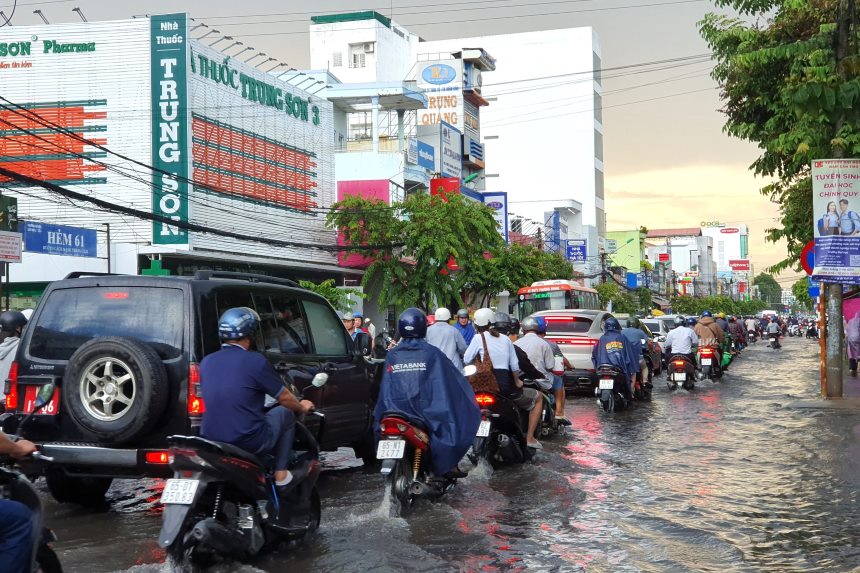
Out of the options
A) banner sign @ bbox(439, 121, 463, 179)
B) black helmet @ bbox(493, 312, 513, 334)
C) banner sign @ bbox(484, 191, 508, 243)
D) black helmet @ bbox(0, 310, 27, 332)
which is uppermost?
banner sign @ bbox(439, 121, 463, 179)

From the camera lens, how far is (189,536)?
5652 mm

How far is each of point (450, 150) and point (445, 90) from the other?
479 inches

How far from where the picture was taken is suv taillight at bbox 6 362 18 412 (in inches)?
313

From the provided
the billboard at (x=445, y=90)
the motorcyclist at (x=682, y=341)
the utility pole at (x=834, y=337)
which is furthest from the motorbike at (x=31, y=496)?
the billboard at (x=445, y=90)

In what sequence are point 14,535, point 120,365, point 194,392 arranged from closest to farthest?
point 14,535 → point 120,365 → point 194,392

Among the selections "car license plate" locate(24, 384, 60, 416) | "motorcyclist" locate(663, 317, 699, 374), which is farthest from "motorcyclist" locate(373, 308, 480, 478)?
"motorcyclist" locate(663, 317, 699, 374)

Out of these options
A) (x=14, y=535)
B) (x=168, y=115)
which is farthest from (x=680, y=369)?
(x=168, y=115)

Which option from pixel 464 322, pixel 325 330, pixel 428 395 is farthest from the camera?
pixel 464 322

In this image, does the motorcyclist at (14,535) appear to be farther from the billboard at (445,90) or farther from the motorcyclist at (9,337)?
the billboard at (445,90)

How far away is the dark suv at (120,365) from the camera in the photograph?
7.26m

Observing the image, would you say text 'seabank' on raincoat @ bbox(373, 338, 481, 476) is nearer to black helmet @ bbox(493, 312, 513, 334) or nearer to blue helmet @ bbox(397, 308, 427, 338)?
blue helmet @ bbox(397, 308, 427, 338)

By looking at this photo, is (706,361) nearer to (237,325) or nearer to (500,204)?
(237,325)

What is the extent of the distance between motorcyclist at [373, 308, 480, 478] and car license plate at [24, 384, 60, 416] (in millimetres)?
2361

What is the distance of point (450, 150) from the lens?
57.6m
